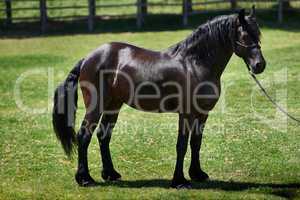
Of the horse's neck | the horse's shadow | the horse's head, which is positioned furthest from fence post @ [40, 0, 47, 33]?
the horse's head

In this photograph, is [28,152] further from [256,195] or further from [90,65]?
[256,195]

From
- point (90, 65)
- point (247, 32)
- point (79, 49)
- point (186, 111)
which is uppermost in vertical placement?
point (247, 32)

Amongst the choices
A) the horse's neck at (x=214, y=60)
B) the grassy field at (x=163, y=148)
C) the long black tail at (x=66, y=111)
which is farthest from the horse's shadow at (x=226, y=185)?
the horse's neck at (x=214, y=60)

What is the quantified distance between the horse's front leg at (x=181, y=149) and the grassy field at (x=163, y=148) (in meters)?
0.17

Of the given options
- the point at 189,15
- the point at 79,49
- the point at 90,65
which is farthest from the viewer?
the point at 189,15

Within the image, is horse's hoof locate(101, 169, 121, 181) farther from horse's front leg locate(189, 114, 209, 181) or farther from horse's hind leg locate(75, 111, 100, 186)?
horse's front leg locate(189, 114, 209, 181)

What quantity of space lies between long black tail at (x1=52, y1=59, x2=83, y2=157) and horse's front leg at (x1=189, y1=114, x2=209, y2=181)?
5.92ft

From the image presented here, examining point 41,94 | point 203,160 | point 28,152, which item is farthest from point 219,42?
point 41,94

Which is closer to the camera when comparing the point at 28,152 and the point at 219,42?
the point at 219,42

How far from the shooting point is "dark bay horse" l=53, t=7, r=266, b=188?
26.6 feet

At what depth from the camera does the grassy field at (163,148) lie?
Answer: 27.8ft

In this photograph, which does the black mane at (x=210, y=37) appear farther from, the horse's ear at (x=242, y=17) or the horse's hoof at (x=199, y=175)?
the horse's hoof at (x=199, y=175)

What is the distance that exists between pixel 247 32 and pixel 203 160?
301 centimetres

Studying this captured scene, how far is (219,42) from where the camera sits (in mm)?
8188
